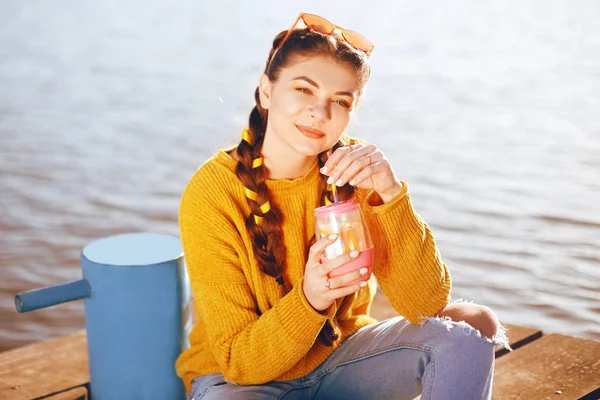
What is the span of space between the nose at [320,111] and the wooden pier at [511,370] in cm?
88

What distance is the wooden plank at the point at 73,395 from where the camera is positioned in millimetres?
2029

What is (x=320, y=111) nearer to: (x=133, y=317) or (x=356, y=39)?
(x=356, y=39)

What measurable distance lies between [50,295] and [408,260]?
83cm

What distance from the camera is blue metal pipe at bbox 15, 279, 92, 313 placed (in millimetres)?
1831

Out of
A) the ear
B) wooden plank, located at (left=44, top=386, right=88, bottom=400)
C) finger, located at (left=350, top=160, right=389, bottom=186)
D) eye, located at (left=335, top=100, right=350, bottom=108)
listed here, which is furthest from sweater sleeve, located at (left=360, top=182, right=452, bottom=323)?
wooden plank, located at (left=44, top=386, right=88, bottom=400)

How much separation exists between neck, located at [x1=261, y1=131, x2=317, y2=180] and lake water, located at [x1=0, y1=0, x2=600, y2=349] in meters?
0.18

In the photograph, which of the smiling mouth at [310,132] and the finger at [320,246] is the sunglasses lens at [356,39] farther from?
the finger at [320,246]

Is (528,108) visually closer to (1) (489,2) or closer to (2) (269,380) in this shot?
(2) (269,380)

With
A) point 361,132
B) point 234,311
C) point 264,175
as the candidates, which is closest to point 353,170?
point 264,175

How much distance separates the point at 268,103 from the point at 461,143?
3.59 m

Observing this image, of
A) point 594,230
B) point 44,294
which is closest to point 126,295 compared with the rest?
point 44,294

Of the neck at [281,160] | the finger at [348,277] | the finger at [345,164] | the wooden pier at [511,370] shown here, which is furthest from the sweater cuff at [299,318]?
the wooden pier at [511,370]

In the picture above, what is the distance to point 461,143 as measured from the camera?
5238mm

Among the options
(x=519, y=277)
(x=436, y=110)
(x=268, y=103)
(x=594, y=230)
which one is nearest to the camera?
(x=268, y=103)
